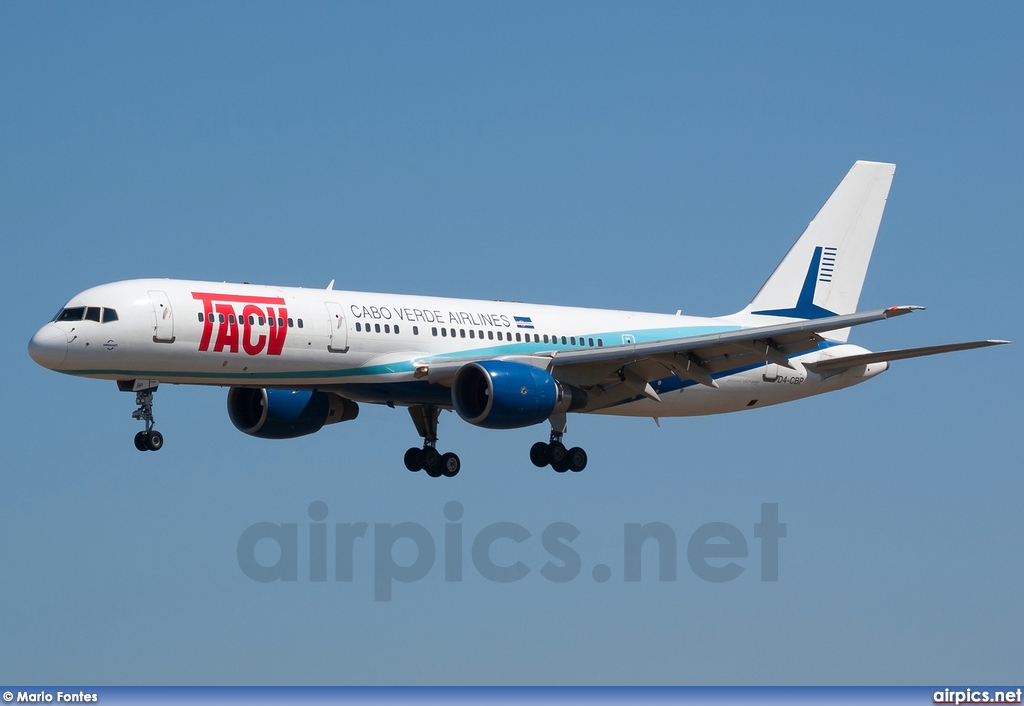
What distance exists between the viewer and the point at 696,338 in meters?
48.3

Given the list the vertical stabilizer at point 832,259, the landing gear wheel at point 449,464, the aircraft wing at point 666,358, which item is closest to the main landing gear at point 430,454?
the landing gear wheel at point 449,464

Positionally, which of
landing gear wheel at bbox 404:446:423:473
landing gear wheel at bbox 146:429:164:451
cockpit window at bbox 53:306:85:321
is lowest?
landing gear wheel at bbox 146:429:164:451

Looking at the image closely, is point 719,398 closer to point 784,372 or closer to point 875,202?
point 784,372

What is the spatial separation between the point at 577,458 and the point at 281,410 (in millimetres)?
9061

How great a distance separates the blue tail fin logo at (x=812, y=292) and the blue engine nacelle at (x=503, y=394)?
Answer: 12.3 meters

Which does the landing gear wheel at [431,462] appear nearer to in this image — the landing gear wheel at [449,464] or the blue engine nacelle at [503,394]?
the landing gear wheel at [449,464]

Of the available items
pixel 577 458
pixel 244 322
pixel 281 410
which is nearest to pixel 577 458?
pixel 577 458

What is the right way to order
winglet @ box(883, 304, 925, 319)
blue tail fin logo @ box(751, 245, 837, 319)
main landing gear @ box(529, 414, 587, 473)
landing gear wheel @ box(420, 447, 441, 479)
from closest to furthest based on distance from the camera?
winglet @ box(883, 304, 925, 319) → main landing gear @ box(529, 414, 587, 473) → landing gear wheel @ box(420, 447, 441, 479) → blue tail fin logo @ box(751, 245, 837, 319)

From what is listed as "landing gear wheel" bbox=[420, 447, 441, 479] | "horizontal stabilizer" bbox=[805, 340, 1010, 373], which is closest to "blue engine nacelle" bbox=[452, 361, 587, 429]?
"landing gear wheel" bbox=[420, 447, 441, 479]

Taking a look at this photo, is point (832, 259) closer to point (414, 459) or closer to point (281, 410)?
point (414, 459)

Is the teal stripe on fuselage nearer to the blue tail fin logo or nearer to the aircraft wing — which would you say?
the aircraft wing

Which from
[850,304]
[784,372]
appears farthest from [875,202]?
A: [784,372]

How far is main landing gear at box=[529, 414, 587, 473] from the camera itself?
51.7 meters

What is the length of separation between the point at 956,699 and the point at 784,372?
18.2 meters
